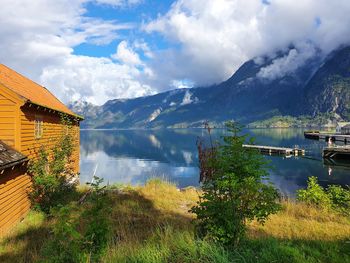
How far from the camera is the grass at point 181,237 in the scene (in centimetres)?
766

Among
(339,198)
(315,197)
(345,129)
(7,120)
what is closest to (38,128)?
(7,120)

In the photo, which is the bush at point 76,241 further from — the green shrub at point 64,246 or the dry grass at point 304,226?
the dry grass at point 304,226

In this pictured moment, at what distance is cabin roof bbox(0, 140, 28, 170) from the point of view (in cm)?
1517

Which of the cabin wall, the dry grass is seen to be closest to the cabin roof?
the cabin wall

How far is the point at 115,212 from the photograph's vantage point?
16.4 meters

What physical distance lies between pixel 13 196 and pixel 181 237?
11.7 meters

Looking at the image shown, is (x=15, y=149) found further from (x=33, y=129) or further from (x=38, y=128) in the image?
(x=38, y=128)

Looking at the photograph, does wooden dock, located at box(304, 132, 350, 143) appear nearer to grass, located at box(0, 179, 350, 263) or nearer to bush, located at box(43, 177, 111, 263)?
grass, located at box(0, 179, 350, 263)

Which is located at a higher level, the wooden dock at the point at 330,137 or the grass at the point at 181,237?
the wooden dock at the point at 330,137

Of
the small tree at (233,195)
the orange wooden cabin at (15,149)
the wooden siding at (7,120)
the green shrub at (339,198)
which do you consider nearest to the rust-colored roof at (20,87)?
the orange wooden cabin at (15,149)

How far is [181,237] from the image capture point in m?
8.41

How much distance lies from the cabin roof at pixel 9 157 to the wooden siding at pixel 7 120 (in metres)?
0.37

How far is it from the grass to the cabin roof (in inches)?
116

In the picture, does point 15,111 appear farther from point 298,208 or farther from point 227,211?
point 298,208
